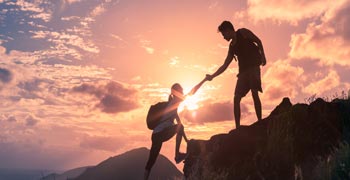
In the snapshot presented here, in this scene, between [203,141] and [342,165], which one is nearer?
[342,165]

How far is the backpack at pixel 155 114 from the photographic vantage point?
930 centimetres

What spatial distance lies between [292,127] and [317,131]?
0.56 meters

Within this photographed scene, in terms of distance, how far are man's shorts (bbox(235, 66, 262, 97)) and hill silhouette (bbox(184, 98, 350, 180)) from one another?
0.82 m

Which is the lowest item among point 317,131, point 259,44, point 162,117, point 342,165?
point 342,165

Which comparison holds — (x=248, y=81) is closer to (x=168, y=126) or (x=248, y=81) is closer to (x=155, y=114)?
(x=168, y=126)

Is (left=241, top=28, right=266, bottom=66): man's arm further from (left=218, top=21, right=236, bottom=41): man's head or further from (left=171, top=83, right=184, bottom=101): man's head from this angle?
(left=171, top=83, right=184, bottom=101): man's head

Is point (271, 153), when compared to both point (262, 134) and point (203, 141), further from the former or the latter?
point (203, 141)

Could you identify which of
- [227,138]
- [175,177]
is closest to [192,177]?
[175,177]

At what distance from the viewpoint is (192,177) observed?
23.3ft

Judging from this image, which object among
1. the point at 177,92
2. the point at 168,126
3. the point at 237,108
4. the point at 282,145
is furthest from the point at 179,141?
the point at 282,145

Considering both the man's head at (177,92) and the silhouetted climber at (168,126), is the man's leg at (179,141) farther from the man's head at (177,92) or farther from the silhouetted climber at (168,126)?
the man's head at (177,92)

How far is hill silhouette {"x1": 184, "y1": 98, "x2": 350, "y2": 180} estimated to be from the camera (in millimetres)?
7152

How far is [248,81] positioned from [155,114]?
2323 millimetres

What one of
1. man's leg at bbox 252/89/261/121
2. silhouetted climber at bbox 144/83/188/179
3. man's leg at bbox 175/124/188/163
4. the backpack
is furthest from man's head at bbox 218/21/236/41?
man's leg at bbox 175/124/188/163
